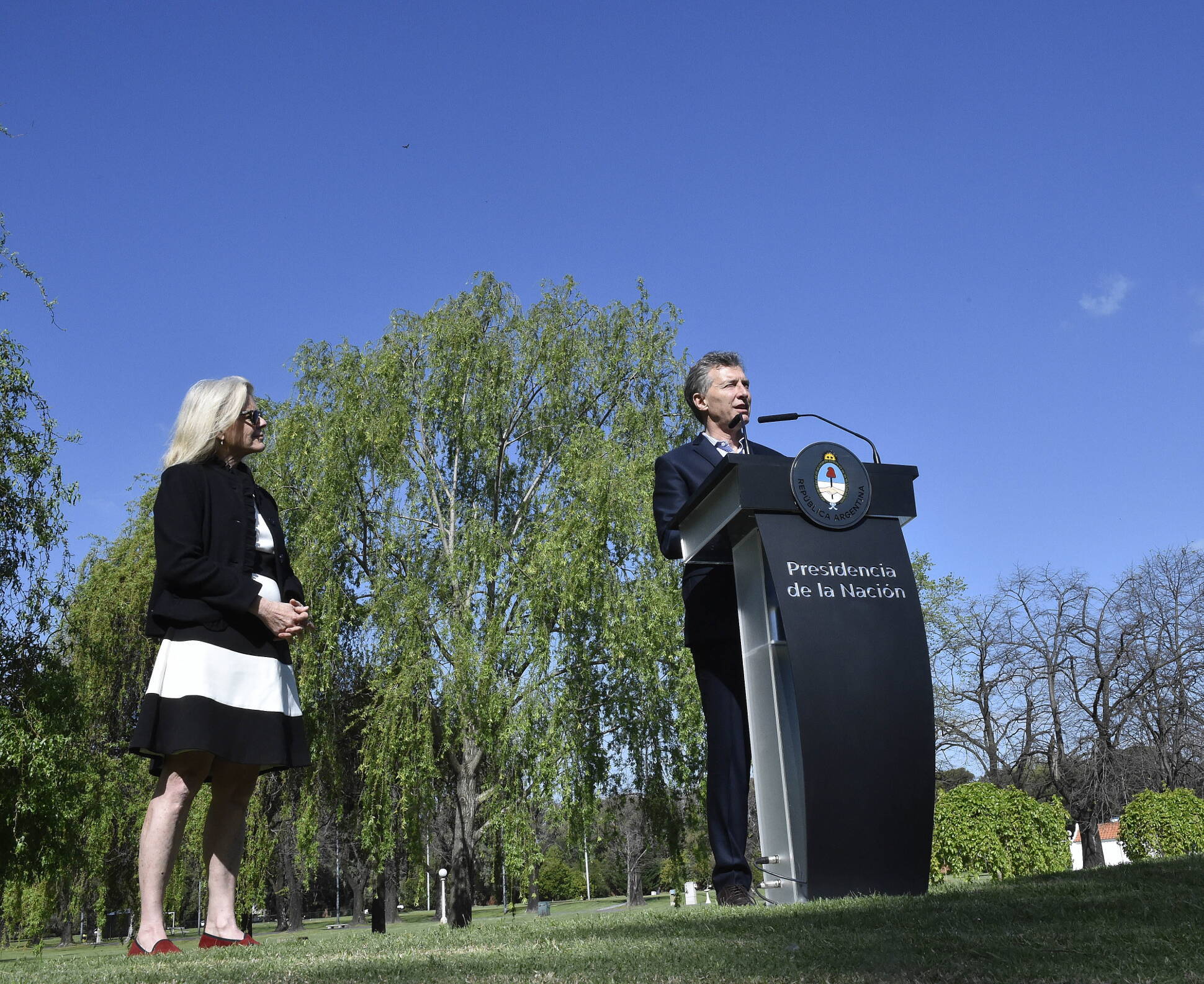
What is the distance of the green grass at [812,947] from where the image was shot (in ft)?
5.40

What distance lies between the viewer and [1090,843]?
75.5 ft

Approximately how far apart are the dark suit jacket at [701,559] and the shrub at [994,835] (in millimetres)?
11496

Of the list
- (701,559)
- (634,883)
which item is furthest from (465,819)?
(634,883)

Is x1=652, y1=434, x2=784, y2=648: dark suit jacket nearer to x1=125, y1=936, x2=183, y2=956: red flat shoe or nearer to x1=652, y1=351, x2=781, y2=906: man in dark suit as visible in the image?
x1=652, y1=351, x2=781, y2=906: man in dark suit

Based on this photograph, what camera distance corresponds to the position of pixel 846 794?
2.85 m

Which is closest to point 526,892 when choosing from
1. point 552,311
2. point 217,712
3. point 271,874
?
point 271,874

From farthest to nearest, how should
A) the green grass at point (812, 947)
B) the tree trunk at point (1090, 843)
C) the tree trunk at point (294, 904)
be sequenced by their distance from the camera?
the tree trunk at point (1090, 843) < the tree trunk at point (294, 904) < the green grass at point (812, 947)

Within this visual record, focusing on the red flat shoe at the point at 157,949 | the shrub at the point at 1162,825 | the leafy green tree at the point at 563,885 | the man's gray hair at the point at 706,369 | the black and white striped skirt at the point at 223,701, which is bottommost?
the leafy green tree at the point at 563,885

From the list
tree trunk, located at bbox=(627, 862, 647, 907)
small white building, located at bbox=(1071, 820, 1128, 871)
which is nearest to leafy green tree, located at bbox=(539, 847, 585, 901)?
tree trunk, located at bbox=(627, 862, 647, 907)

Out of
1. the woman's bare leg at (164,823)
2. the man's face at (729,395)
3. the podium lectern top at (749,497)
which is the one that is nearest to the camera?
the woman's bare leg at (164,823)

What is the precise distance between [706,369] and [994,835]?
12.3 metres

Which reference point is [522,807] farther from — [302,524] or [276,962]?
[276,962]

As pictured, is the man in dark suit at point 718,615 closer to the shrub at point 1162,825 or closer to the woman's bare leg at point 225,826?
the woman's bare leg at point 225,826

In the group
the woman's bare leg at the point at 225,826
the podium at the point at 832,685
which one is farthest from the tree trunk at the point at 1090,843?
the woman's bare leg at the point at 225,826
